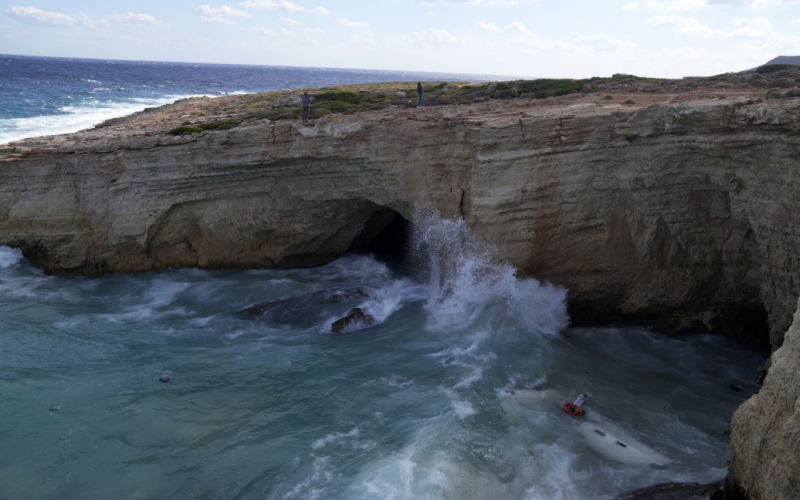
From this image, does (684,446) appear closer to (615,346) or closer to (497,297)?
(615,346)

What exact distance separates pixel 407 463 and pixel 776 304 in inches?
422

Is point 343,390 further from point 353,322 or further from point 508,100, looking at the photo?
point 508,100

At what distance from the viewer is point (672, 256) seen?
17953 millimetres

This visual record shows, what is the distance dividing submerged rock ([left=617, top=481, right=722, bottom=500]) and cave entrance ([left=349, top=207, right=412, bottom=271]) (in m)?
14.2

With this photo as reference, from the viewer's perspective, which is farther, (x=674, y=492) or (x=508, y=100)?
(x=508, y=100)

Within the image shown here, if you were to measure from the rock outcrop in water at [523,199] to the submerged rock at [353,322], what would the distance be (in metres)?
4.18

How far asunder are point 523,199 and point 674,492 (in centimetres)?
952

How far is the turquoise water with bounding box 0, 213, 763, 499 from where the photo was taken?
11.8m

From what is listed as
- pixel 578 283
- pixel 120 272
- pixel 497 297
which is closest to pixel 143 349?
pixel 120 272

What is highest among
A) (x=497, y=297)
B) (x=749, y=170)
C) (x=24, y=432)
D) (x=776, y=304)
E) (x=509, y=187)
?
(x=749, y=170)

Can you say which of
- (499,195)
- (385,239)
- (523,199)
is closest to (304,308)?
(499,195)

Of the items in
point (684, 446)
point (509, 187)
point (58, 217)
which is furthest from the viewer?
point (58, 217)

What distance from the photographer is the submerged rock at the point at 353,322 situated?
741 inches

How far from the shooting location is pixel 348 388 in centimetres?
1512
